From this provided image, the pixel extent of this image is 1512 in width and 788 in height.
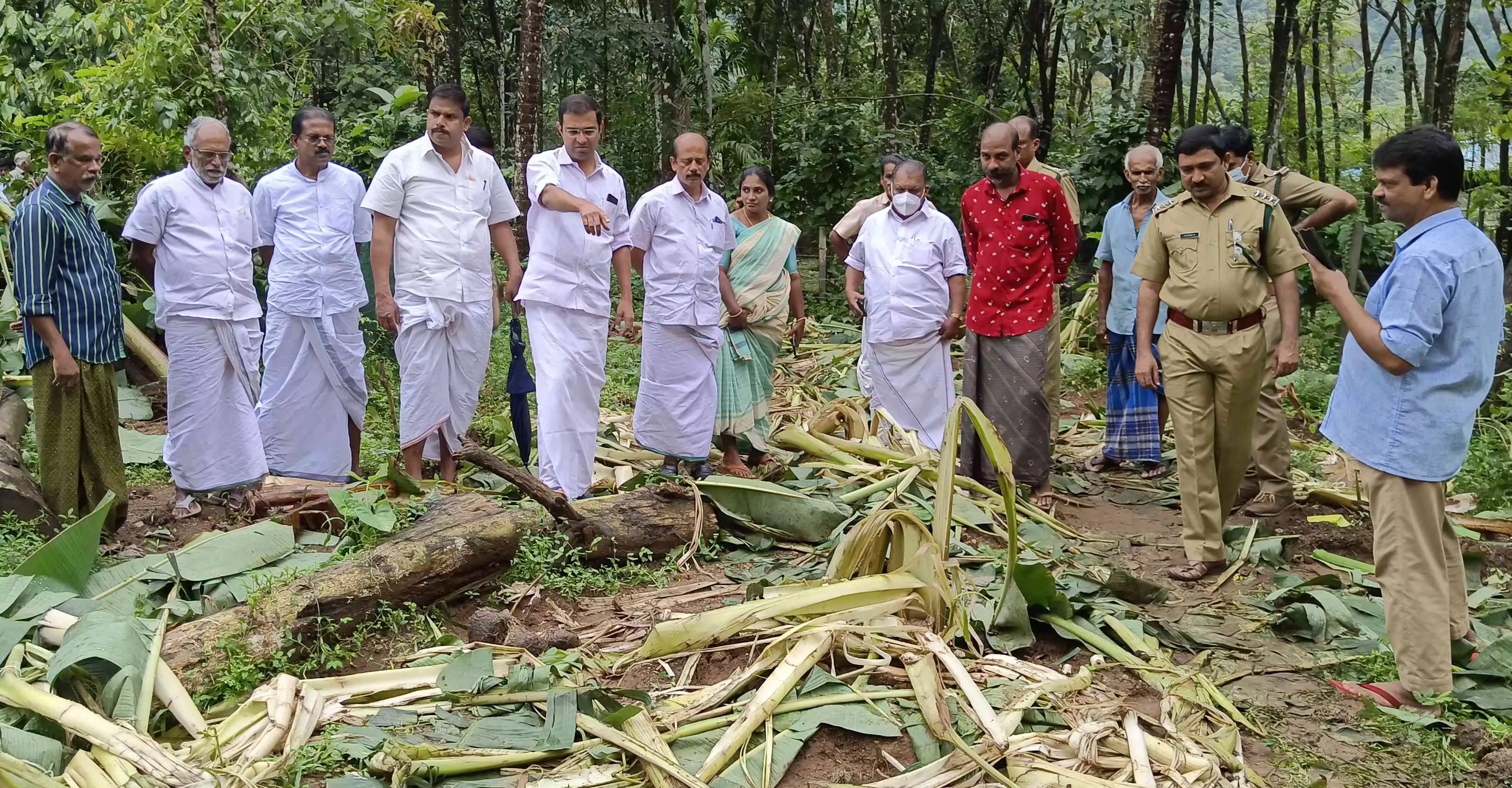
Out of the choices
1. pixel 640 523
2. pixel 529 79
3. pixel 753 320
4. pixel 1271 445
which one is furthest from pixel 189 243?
Result: pixel 1271 445

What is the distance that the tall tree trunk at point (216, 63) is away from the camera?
27.2 ft

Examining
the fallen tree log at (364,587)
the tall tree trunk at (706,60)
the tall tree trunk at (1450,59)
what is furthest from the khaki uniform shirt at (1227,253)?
the tall tree trunk at (706,60)

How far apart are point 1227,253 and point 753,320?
2933 millimetres

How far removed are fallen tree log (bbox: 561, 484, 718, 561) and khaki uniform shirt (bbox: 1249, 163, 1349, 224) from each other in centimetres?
339

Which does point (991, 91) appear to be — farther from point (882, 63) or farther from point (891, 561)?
point (891, 561)

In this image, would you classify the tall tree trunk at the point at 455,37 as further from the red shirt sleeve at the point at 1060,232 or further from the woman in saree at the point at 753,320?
the red shirt sleeve at the point at 1060,232

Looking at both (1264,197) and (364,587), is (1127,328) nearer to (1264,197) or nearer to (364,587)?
(1264,197)

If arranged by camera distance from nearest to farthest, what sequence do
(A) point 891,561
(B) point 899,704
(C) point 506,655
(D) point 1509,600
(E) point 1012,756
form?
(E) point 1012,756 < (B) point 899,704 < (C) point 506,655 < (A) point 891,561 < (D) point 1509,600

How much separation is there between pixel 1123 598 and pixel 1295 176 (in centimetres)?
285

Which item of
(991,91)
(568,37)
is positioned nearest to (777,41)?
(991,91)

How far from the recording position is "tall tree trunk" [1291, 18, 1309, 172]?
654 inches

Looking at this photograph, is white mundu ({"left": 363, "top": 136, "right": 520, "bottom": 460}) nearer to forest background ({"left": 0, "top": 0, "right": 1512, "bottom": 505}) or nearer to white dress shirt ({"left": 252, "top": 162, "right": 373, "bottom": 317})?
white dress shirt ({"left": 252, "top": 162, "right": 373, "bottom": 317})

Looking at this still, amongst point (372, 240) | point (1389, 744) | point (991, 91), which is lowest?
point (1389, 744)

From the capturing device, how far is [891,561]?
4125 mm
